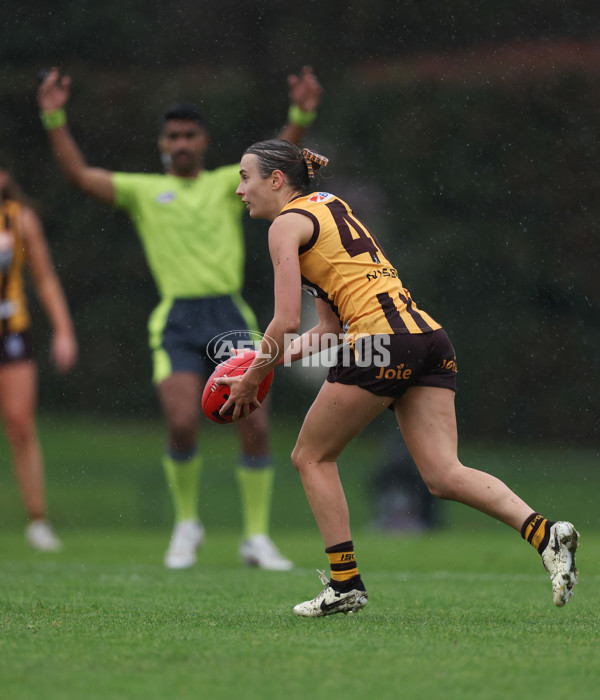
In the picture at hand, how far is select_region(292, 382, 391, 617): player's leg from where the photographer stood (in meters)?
3.97

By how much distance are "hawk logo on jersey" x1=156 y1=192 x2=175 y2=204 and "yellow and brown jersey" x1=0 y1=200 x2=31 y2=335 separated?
1370 millimetres

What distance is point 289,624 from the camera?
3.87 metres

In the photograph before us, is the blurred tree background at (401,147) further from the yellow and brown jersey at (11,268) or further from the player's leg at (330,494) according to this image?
the player's leg at (330,494)

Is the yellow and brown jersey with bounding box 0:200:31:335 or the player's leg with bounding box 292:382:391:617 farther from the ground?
the yellow and brown jersey with bounding box 0:200:31:335


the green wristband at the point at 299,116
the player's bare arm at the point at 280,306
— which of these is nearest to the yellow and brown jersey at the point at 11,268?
the green wristband at the point at 299,116

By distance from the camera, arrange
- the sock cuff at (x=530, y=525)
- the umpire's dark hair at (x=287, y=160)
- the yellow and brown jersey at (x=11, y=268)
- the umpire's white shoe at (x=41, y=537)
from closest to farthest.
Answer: the sock cuff at (x=530, y=525) → the umpire's dark hair at (x=287, y=160) → the umpire's white shoe at (x=41, y=537) → the yellow and brown jersey at (x=11, y=268)

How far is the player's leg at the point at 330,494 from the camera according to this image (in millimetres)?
3975

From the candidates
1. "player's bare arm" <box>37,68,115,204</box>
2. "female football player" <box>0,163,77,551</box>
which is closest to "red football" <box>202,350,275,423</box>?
"player's bare arm" <box>37,68,115,204</box>

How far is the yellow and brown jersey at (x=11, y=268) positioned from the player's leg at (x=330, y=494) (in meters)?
3.90

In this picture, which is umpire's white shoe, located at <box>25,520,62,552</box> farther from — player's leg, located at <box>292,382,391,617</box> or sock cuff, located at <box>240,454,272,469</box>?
player's leg, located at <box>292,382,391,617</box>

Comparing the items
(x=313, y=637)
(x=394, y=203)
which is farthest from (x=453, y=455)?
(x=394, y=203)

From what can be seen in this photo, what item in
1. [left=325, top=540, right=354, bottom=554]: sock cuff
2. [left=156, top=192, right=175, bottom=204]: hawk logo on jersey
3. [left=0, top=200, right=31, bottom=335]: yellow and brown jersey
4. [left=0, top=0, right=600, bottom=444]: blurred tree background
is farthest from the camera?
[left=0, top=0, right=600, bottom=444]: blurred tree background

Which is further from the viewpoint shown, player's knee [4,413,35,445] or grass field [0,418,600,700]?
player's knee [4,413,35,445]

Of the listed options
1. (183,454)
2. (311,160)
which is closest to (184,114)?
(183,454)
